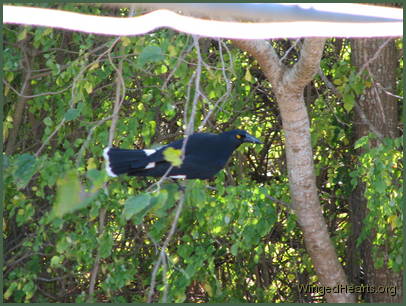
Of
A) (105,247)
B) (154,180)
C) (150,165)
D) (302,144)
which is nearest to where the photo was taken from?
(150,165)

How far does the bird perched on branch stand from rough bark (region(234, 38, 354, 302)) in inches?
20.2

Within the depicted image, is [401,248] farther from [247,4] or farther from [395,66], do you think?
[247,4]

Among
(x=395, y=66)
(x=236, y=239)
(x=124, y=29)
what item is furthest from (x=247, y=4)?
(x=395, y=66)

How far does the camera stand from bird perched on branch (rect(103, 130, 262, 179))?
140 inches

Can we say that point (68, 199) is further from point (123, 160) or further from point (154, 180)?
point (154, 180)

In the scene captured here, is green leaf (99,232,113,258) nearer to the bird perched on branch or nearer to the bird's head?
the bird perched on branch

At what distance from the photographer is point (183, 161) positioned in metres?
3.64

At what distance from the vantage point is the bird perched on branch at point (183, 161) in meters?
3.55

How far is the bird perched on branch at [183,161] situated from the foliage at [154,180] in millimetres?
111

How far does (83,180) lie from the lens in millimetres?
4457

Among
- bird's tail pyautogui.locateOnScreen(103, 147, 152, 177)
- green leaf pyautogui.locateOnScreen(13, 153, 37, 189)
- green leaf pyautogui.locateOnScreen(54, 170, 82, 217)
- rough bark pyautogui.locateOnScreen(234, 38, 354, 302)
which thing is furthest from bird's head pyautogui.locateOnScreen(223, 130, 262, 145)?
green leaf pyautogui.locateOnScreen(54, 170, 82, 217)

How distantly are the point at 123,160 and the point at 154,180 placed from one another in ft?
4.31

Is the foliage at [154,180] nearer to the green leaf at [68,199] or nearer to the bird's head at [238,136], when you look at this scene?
the bird's head at [238,136]

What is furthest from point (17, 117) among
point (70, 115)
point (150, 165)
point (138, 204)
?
point (138, 204)
